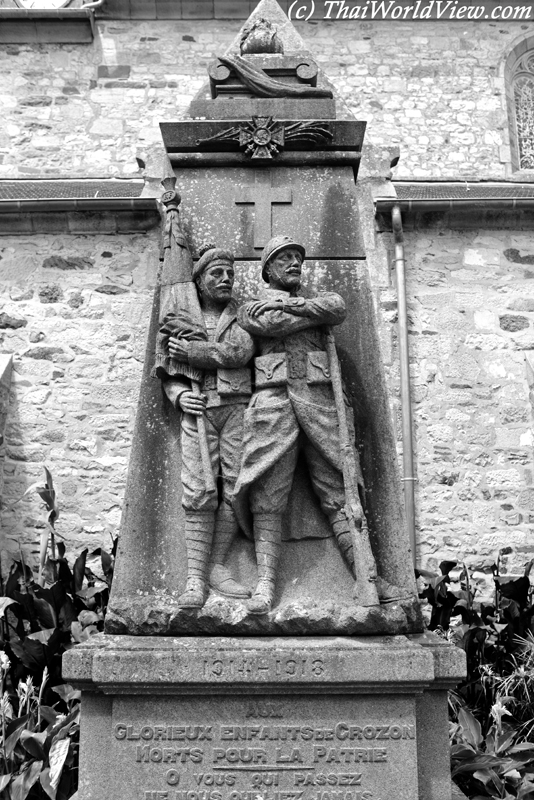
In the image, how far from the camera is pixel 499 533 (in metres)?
8.23

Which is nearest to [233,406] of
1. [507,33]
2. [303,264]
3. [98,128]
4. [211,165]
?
[303,264]

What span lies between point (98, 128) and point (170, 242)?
802cm

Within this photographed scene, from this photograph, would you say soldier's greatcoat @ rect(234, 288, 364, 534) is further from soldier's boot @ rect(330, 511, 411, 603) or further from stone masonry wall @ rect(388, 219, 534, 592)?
stone masonry wall @ rect(388, 219, 534, 592)

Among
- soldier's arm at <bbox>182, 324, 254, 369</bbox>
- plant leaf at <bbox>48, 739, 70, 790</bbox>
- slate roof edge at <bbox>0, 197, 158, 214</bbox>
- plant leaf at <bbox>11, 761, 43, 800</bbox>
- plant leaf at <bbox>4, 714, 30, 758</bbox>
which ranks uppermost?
slate roof edge at <bbox>0, 197, 158, 214</bbox>

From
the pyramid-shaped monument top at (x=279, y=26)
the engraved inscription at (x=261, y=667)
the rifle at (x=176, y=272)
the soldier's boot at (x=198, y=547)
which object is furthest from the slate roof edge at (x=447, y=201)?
the engraved inscription at (x=261, y=667)

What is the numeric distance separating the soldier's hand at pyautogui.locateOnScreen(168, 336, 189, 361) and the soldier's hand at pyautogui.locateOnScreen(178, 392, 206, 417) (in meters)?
0.17

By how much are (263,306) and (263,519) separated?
0.92 meters

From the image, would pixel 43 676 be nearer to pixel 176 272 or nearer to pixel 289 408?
A: pixel 289 408

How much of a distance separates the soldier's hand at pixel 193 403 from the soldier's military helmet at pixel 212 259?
0.59 m

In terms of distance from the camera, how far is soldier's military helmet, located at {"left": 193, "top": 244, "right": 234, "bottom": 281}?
12.5 ft

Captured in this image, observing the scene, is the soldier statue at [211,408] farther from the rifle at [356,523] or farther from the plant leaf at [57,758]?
the plant leaf at [57,758]

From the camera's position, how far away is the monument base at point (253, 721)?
3203mm

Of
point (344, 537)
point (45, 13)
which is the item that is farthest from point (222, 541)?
point (45, 13)

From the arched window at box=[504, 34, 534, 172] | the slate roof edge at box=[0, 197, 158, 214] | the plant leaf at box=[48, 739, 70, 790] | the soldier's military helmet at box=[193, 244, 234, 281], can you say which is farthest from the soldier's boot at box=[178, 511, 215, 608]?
the arched window at box=[504, 34, 534, 172]
